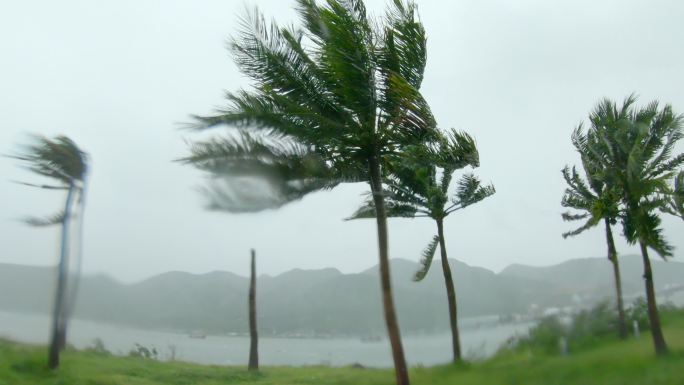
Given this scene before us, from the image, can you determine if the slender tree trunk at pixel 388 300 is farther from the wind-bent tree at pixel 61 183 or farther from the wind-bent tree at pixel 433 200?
the wind-bent tree at pixel 61 183

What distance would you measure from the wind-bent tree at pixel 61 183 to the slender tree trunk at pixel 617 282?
1254cm

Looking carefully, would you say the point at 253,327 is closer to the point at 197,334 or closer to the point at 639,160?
→ the point at 197,334

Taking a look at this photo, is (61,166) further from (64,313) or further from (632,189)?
(632,189)

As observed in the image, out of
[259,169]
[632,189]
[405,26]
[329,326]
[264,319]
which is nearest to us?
[405,26]

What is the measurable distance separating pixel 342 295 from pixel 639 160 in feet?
24.5

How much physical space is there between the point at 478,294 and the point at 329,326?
391cm

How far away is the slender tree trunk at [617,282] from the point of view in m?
13.9

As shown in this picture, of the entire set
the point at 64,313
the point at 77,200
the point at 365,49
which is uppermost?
the point at 365,49

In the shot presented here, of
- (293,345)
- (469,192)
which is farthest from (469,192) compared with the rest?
(293,345)

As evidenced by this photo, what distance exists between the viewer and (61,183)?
499 inches

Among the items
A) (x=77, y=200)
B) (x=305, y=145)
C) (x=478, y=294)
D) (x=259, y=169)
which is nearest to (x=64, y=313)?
(x=77, y=200)

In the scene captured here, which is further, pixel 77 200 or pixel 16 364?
pixel 77 200

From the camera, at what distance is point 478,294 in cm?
1448

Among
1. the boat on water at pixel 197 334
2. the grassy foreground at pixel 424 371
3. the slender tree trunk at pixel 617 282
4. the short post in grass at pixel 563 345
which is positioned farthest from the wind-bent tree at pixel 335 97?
the slender tree trunk at pixel 617 282
